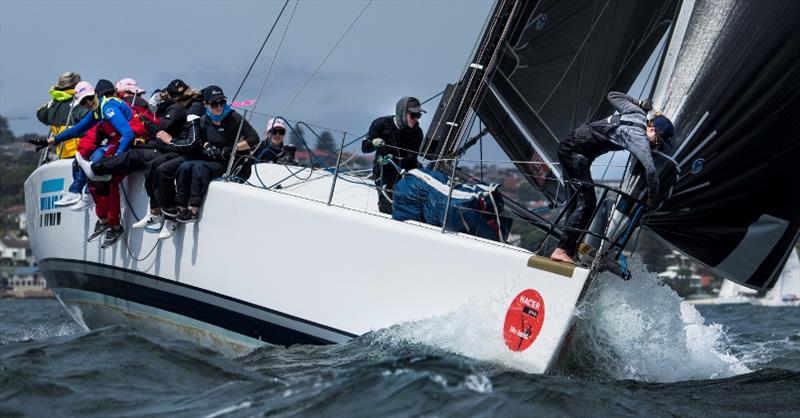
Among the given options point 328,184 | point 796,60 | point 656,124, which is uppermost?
point 796,60

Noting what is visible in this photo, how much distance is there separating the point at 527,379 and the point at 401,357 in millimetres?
619

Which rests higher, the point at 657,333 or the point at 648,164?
the point at 648,164

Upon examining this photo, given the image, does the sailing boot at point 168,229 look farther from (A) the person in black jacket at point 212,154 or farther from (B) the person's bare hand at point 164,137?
(B) the person's bare hand at point 164,137

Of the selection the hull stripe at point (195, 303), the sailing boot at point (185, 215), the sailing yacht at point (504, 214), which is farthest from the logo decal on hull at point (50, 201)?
the sailing boot at point (185, 215)

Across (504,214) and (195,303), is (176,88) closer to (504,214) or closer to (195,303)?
(195,303)

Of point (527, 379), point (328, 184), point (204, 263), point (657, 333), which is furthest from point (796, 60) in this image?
point (204, 263)

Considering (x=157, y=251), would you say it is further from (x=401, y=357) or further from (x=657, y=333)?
(x=657, y=333)

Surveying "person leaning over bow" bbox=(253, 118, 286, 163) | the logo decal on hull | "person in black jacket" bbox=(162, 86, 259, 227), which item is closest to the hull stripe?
the logo decal on hull

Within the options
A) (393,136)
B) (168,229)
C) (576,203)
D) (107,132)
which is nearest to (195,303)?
(168,229)

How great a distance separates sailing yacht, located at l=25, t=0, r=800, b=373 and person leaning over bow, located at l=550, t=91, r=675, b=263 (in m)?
0.12

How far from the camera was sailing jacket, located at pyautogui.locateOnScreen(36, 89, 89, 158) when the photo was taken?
29.6 feet

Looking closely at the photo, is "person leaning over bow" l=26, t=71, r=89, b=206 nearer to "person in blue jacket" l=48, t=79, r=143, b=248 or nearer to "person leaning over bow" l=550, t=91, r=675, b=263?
"person in blue jacket" l=48, t=79, r=143, b=248

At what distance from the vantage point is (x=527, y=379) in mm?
5906

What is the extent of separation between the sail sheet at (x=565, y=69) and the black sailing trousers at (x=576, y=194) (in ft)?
6.06
